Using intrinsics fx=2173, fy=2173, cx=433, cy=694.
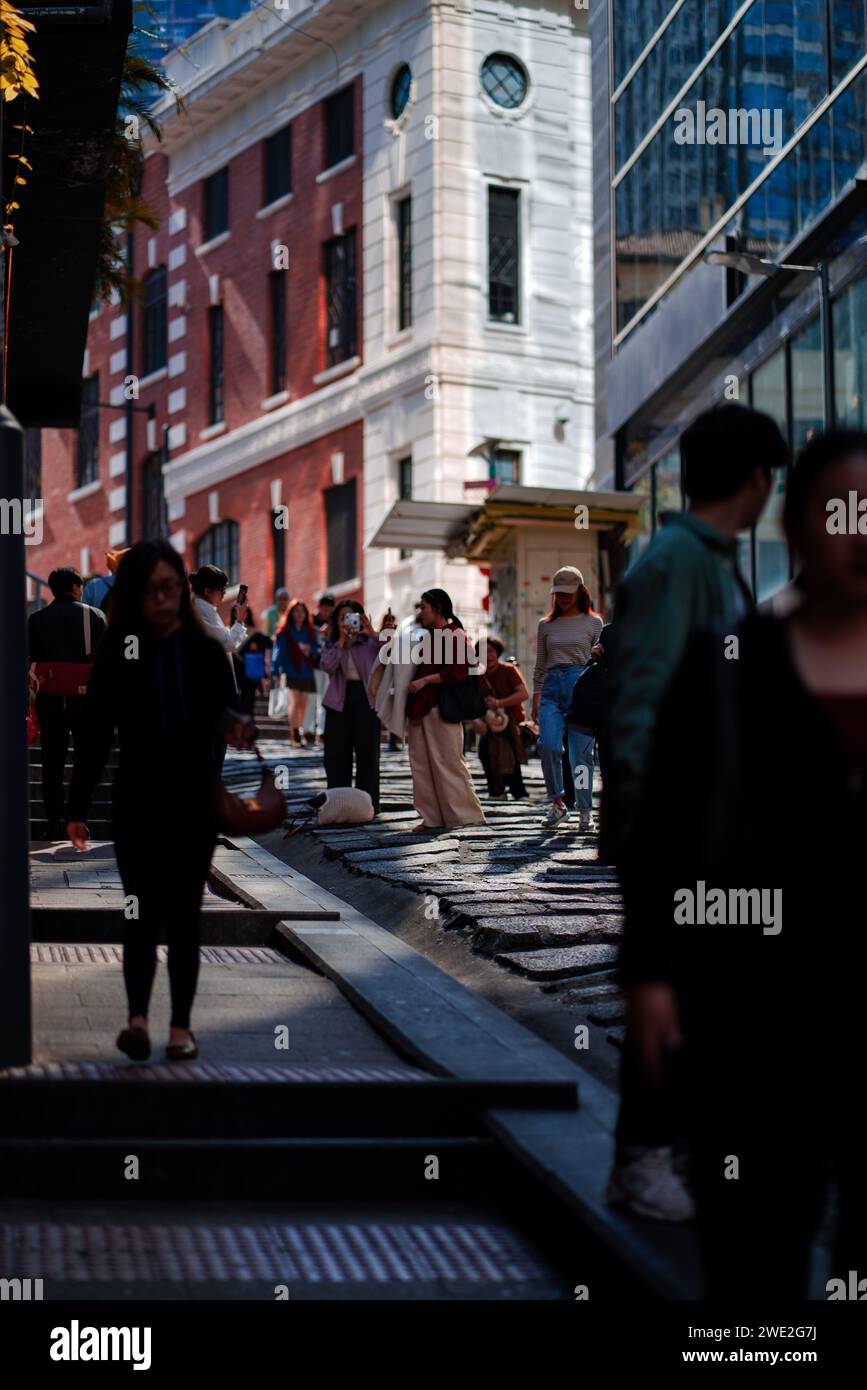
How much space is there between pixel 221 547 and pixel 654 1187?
37.9m

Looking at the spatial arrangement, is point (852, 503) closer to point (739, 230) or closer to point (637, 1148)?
point (637, 1148)

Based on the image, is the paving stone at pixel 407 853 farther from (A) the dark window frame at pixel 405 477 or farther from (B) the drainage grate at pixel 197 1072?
(A) the dark window frame at pixel 405 477

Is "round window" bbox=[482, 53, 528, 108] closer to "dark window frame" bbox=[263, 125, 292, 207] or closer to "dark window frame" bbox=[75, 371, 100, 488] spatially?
"dark window frame" bbox=[263, 125, 292, 207]

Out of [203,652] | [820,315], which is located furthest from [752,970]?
[820,315]

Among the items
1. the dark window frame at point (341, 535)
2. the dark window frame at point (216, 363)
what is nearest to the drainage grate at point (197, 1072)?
the dark window frame at point (341, 535)

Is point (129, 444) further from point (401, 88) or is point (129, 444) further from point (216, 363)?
point (401, 88)

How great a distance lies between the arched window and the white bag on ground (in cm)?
2617

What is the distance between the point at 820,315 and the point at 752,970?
19.2 metres

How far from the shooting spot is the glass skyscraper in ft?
A: 71.2

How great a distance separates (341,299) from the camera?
38812 millimetres

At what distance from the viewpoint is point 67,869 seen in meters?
12.9

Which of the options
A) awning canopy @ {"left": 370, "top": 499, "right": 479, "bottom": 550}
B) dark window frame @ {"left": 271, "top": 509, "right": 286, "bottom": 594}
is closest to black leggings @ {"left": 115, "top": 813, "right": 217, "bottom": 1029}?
awning canopy @ {"left": 370, "top": 499, "right": 479, "bottom": 550}

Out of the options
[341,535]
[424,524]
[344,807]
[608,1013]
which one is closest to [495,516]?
[424,524]

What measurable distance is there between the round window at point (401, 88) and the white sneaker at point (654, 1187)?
3291cm
